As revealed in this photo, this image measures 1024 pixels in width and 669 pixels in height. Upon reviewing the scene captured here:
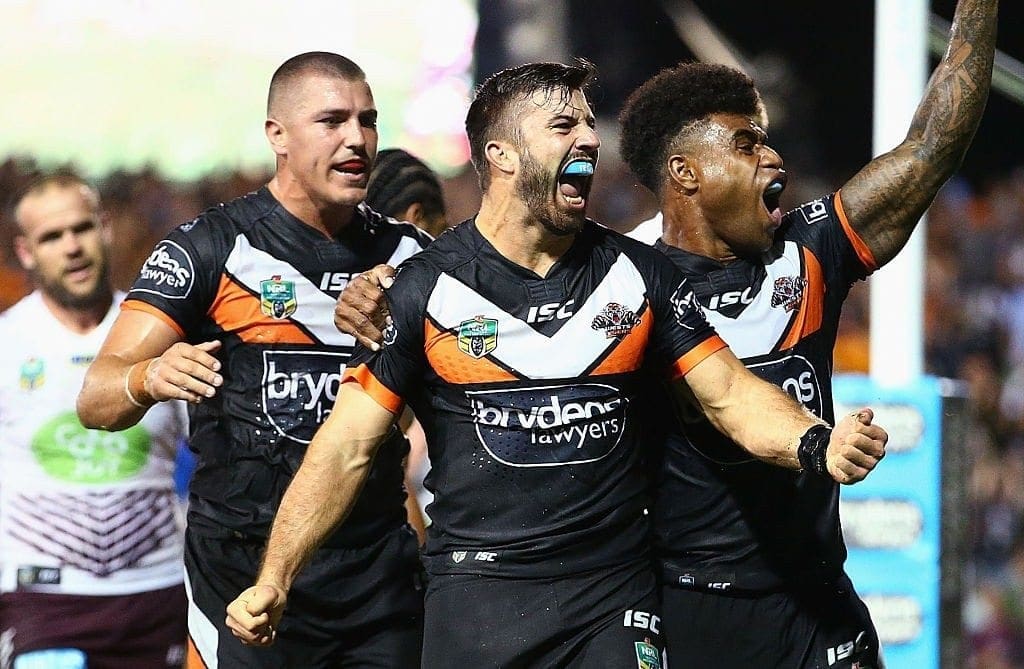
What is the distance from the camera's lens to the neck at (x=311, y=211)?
5.43 m

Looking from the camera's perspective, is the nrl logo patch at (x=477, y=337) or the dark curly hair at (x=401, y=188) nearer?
the nrl logo patch at (x=477, y=337)

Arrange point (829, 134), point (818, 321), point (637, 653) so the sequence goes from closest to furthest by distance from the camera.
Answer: point (637, 653) < point (818, 321) < point (829, 134)

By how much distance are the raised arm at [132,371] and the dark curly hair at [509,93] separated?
959mm

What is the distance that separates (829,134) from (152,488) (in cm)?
1151

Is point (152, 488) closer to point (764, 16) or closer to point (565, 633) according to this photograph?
point (565, 633)

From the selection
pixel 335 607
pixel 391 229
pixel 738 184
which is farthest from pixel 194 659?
pixel 738 184

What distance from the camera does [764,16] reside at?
17047mm

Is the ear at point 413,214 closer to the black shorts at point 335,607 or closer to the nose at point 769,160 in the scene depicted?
the black shorts at point 335,607

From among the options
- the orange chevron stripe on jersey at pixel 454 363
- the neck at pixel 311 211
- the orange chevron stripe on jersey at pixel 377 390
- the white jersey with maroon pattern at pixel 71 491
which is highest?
the neck at pixel 311 211

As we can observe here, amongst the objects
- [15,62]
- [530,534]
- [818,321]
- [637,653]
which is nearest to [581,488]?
[530,534]

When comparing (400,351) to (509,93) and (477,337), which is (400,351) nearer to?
(477,337)

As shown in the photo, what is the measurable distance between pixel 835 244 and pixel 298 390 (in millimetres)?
1723

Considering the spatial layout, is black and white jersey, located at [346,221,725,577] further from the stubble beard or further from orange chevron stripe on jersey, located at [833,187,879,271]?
the stubble beard

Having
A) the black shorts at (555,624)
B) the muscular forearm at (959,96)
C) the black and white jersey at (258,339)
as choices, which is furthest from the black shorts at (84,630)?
the muscular forearm at (959,96)
